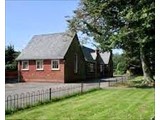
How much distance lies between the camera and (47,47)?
30.6 m

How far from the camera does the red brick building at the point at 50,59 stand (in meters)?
29.3

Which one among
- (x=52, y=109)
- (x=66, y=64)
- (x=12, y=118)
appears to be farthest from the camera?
(x=66, y=64)

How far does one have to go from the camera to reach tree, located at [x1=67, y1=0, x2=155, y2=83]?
16.5 metres

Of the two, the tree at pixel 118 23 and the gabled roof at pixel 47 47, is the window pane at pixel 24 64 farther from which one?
the tree at pixel 118 23

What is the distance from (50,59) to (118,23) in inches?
427

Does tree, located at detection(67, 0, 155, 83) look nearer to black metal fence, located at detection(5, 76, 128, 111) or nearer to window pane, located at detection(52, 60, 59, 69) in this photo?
black metal fence, located at detection(5, 76, 128, 111)

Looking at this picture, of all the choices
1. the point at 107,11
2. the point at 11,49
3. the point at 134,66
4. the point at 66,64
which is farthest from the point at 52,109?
the point at 134,66

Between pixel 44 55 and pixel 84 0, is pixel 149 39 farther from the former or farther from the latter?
pixel 44 55

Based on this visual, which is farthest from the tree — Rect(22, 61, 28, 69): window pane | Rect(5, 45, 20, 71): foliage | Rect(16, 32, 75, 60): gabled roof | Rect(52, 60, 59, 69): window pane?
Rect(5, 45, 20, 71): foliage

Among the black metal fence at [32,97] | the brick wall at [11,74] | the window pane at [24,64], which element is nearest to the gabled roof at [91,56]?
the window pane at [24,64]
